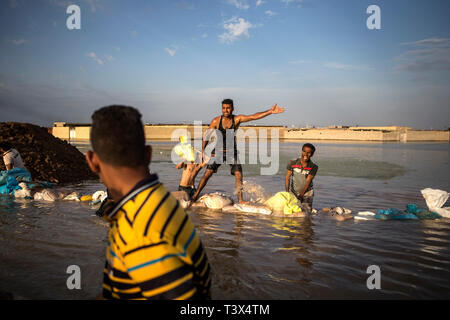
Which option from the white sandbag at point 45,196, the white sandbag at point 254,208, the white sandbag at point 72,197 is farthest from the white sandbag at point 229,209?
the white sandbag at point 45,196

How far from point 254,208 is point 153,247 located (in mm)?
5764

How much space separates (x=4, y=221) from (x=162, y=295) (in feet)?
19.2

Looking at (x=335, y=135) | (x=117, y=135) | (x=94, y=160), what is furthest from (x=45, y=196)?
(x=335, y=135)

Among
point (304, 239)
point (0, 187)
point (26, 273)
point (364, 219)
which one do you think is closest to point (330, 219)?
point (364, 219)

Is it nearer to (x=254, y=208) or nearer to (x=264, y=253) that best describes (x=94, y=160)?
(x=264, y=253)

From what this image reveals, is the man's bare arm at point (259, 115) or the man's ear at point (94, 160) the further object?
the man's bare arm at point (259, 115)

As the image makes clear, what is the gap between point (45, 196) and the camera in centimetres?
751

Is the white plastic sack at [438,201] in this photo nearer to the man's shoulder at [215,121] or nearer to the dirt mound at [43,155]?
the man's shoulder at [215,121]

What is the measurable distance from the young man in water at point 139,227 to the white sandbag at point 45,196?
7169 millimetres

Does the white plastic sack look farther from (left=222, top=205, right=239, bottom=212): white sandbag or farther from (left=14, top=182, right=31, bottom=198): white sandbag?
(left=14, top=182, right=31, bottom=198): white sandbag

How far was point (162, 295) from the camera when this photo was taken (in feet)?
3.73

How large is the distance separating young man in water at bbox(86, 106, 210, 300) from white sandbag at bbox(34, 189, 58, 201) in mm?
7169

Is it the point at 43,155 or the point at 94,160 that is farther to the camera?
the point at 43,155

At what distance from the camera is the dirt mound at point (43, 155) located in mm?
10680
